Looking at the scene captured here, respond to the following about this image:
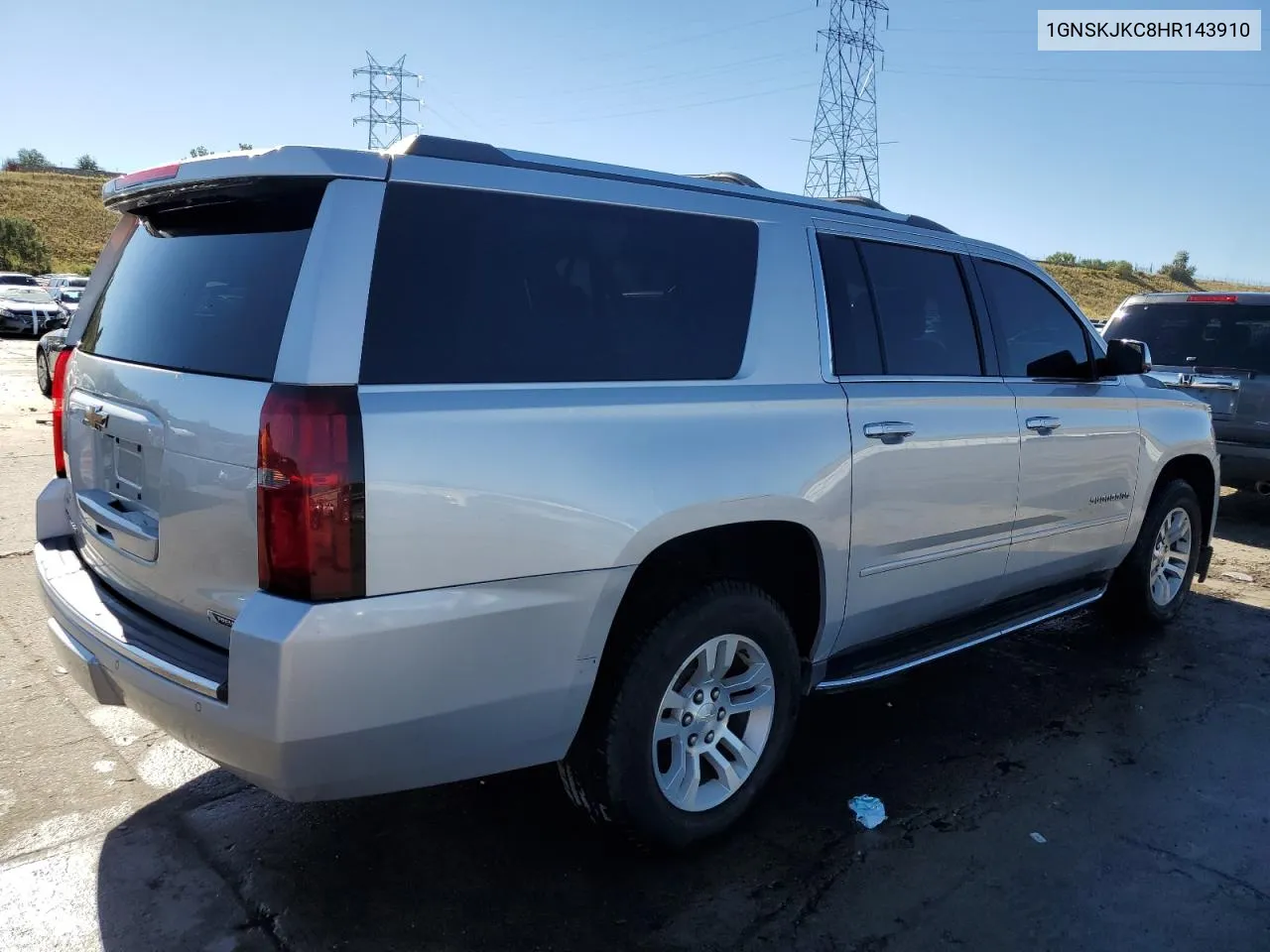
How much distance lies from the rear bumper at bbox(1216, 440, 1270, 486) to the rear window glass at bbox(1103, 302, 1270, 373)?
64 centimetres

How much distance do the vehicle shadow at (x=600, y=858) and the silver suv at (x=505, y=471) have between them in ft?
0.79

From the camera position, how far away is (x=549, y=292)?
2.72 m

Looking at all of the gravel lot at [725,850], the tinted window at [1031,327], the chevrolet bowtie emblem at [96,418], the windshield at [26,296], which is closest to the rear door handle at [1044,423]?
the tinted window at [1031,327]

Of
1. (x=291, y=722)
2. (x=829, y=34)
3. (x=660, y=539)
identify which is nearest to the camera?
(x=291, y=722)

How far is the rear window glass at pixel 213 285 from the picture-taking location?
246 cm

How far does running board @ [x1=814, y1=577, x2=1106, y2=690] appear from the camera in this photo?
354 centimetres

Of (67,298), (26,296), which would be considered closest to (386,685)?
(26,296)

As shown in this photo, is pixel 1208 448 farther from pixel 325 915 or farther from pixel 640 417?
pixel 325 915

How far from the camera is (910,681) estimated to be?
4.70m

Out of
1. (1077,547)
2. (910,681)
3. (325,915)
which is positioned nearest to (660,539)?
(325,915)

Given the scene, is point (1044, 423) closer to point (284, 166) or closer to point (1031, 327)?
point (1031, 327)

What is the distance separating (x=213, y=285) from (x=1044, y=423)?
3.24 metres

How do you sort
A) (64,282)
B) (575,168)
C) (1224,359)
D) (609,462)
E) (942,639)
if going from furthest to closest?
(64,282)
(1224,359)
(942,639)
(575,168)
(609,462)

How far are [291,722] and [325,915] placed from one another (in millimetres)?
796
